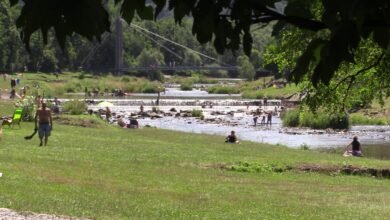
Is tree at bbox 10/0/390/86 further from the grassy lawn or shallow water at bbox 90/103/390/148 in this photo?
shallow water at bbox 90/103/390/148

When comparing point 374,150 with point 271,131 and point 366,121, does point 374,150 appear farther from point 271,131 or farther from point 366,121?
point 366,121

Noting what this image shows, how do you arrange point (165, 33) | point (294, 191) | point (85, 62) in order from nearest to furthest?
1. point (294, 191)
2. point (85, 62)
3. point (165, 33)

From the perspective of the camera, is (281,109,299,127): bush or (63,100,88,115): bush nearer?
(63,100,88,115): bush

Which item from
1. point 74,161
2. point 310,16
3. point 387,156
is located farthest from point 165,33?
point 310,16

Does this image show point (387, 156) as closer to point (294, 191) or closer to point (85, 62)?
point (294, 191)

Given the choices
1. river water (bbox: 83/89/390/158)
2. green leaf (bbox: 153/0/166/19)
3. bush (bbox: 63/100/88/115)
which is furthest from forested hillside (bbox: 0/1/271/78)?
green leaf (bbox: 153/0/166/19)

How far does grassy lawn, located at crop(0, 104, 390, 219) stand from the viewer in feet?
40.5

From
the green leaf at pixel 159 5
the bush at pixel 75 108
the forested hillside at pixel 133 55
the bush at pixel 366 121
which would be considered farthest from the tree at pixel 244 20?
the forested hillside at pixel 133 55

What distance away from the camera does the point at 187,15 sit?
2.75m

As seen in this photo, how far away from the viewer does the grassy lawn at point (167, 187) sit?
12359mm

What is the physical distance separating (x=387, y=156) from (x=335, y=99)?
17433mm

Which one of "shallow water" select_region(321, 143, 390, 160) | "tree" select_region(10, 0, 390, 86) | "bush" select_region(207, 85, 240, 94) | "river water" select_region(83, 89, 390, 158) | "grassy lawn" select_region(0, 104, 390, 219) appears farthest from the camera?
"bush" select_region(207, 85, 240, 94)

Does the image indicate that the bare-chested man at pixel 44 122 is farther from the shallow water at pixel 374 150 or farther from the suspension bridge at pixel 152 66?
the suspension bridge at pixel 152 66

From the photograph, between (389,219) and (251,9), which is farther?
(389,219)
